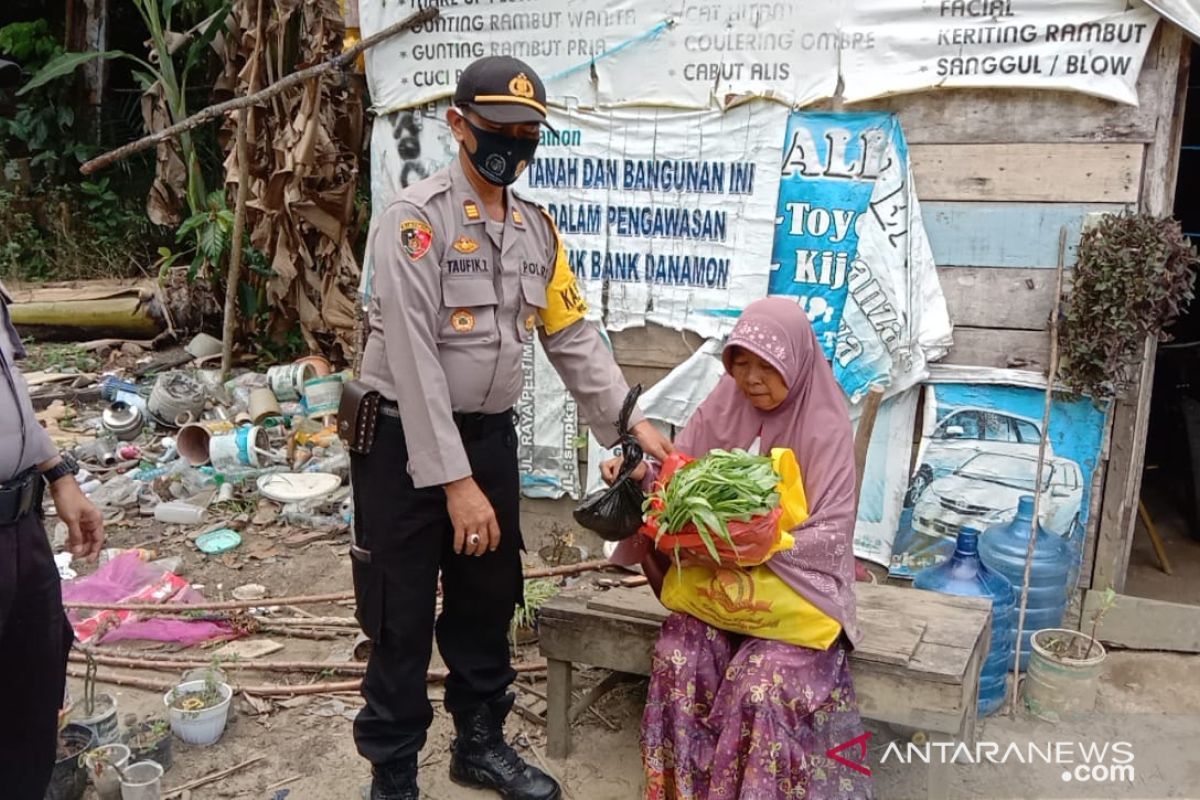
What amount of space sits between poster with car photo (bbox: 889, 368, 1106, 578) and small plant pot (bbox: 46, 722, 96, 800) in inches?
138

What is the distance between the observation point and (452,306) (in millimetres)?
2875

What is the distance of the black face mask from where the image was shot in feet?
9.37

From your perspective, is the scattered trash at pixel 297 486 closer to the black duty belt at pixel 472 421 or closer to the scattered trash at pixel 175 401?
the scattered trash at pixel 175 401

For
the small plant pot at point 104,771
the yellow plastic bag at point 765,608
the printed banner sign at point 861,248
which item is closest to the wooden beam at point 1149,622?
the printed banner sign at point 861,248

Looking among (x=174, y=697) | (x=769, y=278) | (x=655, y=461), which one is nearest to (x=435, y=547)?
(x=655, y=461)

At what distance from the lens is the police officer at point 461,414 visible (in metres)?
2.79

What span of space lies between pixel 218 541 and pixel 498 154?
382cm

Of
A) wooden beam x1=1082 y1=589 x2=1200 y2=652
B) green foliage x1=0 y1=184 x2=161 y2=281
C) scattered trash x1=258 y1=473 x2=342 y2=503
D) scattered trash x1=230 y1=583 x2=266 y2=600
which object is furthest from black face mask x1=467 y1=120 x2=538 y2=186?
green foliage x1=0 y1=184 x2=161 y2=281

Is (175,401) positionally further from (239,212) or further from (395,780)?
(395,780)

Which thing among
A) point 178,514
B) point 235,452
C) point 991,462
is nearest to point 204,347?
point 235,452

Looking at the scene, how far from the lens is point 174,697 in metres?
3.85

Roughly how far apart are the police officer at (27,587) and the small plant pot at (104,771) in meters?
0.55

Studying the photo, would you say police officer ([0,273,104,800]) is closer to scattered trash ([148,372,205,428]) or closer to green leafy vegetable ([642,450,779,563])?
green leafy vegetable ([642,450,779,563])

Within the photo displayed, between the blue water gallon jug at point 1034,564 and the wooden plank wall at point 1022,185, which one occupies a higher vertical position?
the wooden plank wall at point 1022,185
